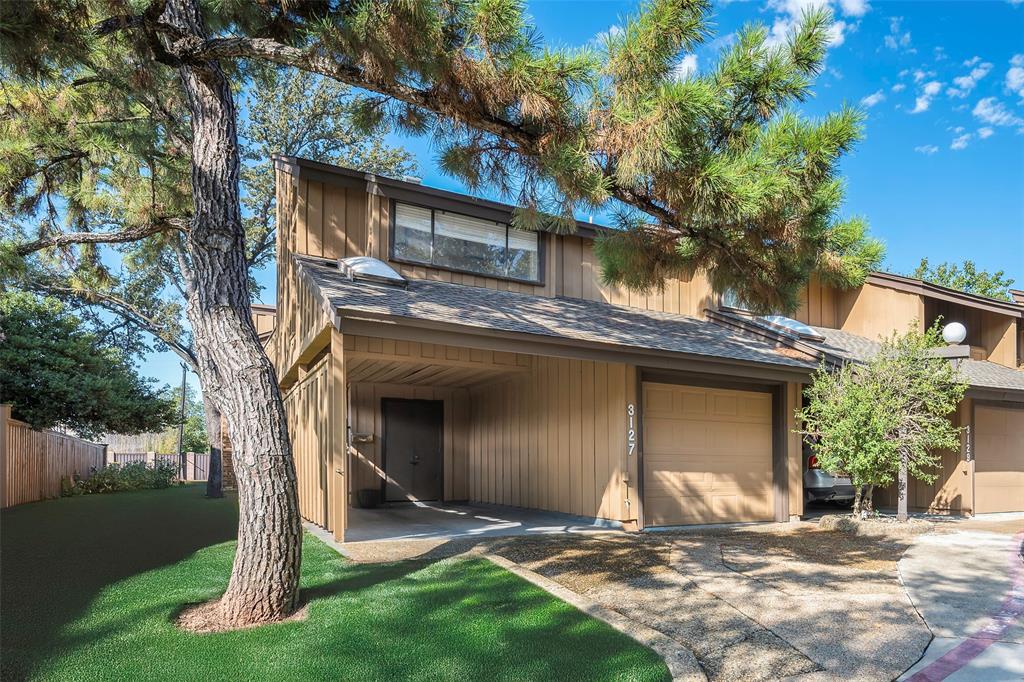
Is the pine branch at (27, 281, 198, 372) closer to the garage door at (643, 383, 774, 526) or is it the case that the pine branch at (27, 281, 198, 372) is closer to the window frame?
the window frame

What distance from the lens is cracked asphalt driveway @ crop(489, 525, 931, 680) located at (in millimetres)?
4180

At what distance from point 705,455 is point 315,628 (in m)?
7.18

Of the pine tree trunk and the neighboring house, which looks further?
the pine tree trunk

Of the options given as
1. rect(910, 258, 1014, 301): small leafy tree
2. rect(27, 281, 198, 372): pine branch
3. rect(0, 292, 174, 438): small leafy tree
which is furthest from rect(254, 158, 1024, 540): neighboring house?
rect(910, 258, 1014, 301): small leafy tree

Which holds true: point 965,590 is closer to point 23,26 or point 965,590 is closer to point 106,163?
point 23,26

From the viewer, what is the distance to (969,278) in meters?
29.6

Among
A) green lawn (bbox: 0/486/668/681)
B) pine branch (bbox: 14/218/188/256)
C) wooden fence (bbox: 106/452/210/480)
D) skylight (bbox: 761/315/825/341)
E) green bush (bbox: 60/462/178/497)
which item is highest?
pine branch (bbox: 14/218/188/256)

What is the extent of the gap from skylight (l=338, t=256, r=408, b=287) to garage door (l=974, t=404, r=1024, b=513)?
36.6 ft

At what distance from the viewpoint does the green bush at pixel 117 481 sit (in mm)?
15727

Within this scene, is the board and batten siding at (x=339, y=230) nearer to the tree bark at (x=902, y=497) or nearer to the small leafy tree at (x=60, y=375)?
the tree bark at (x=902, y=497)

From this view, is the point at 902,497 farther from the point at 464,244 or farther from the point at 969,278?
the point at 969,278

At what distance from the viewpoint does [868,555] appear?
7.43 metres

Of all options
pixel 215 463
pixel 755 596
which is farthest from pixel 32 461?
pixel 755 596

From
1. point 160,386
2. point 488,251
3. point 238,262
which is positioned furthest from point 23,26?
point 160,386
